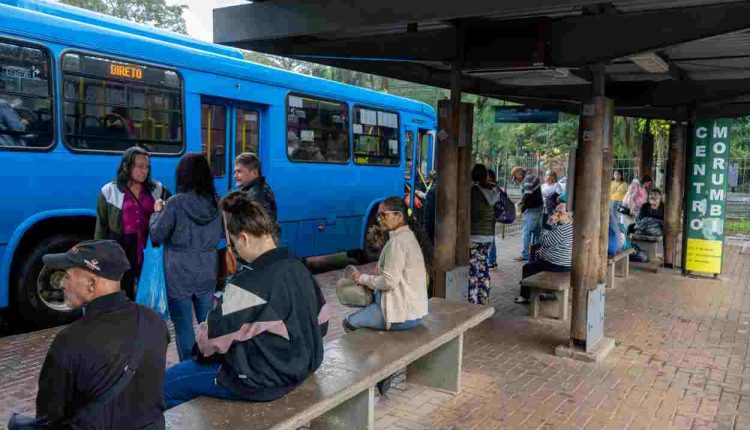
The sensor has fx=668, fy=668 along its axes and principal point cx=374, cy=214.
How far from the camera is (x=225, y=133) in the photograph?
28.6 ft

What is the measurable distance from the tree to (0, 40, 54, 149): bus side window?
30.5 meters

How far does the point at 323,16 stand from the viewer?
571cm

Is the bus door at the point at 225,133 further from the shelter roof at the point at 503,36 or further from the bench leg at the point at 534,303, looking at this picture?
the bench leg at the point at 534,303

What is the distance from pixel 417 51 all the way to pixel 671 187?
6779 mm

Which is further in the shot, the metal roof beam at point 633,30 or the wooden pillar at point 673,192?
the wooden pillar at point 673,192

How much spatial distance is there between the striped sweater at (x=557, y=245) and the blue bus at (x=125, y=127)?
142 inches

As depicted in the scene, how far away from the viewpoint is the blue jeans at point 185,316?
15.2 feet

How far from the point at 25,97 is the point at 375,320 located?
163 inches

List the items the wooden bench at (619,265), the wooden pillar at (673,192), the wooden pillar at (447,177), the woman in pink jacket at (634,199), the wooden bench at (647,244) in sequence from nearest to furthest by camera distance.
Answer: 1. the wooden pillar at (447,177)
2. the wooden bench at (619,265)
3. the wooden pillar at (673,192)
4. the wooden bench at (647,244)
5. the woman in pink jacket at (634,199)

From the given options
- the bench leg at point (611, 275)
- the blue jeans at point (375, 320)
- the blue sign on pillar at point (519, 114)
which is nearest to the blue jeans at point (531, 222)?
the bench leg at point (611, 275)

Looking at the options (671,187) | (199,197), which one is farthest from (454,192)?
(671,187)

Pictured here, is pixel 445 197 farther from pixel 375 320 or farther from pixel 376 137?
pixel 376 137

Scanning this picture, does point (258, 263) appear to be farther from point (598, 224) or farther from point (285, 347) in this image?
point (598, 224)

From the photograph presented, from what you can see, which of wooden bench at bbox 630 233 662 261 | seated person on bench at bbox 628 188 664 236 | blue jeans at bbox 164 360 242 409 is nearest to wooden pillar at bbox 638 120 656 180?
seated person on bench at bbox 628 188 664 236
